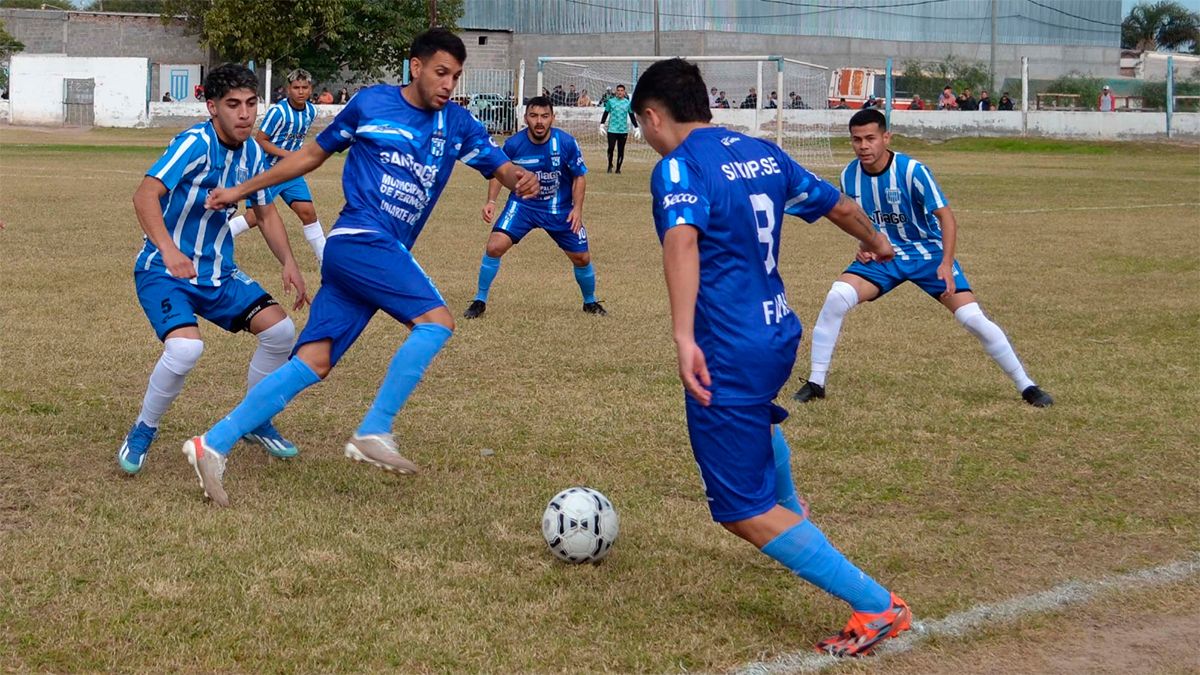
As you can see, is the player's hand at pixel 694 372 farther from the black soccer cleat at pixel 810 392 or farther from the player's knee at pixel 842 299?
the player's knee at pixel 842 299

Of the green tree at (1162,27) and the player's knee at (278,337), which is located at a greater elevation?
the green tree at (1162,27)

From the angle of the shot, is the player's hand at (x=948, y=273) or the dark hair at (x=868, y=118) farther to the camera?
the dark hair at (x=868, y=118)

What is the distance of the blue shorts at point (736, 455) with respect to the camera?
4.01 meters

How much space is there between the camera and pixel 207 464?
540cm

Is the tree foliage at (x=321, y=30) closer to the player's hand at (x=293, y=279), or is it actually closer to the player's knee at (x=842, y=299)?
the player's knee at (x=842, y=299)

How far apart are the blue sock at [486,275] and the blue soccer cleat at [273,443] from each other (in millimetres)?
4640

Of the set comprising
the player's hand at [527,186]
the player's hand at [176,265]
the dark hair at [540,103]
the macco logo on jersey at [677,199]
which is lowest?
the player's hand at [176,265]

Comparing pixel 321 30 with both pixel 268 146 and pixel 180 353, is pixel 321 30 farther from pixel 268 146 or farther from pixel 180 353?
pixel 180 353

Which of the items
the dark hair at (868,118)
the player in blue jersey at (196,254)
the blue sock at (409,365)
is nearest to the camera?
the blue sock at (409,365)

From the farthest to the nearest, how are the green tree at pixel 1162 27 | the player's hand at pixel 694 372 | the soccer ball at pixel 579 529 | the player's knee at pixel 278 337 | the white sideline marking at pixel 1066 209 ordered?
1. the green tree at pixel 1162 27
2. the white sideline marking at pixel 1066 209
3. the player's knee at pixel 278 337
4. the soccer ball at pixel 579 529
5. the player's hand at pixel 694 372

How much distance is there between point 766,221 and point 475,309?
6815 mm

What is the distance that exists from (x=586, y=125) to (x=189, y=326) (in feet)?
111

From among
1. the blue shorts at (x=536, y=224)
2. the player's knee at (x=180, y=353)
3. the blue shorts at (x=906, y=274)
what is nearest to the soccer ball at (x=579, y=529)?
the player's knee at (x=180, y=353)

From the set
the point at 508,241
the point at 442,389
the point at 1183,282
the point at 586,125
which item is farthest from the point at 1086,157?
the point at 442,389
